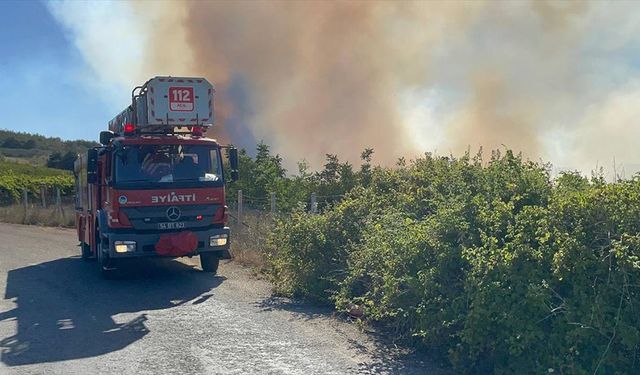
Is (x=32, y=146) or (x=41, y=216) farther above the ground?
(x=32, y=146)

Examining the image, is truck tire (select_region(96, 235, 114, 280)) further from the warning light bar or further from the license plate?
the warning light bar

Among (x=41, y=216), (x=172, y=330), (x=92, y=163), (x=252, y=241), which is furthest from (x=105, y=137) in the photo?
(x=41, y=216)

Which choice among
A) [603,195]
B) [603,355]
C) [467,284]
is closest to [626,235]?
[603,195]

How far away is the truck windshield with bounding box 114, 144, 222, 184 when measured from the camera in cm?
959

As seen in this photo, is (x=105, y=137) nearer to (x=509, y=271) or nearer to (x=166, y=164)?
(x=166, y=164)

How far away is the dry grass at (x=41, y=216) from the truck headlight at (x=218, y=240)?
47.1ft

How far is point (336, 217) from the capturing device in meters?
8.79

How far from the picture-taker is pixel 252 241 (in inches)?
488

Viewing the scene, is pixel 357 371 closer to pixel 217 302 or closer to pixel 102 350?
pixel 102 350

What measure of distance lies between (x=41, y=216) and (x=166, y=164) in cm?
1642

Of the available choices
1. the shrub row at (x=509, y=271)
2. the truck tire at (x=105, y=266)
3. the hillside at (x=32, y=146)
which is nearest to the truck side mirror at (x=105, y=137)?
the truck tire at (x=105, y=266)

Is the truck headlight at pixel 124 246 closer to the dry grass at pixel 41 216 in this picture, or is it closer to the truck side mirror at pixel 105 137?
the truck side mirror at pixel 105 137

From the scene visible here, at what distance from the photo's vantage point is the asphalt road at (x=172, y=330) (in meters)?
5.62

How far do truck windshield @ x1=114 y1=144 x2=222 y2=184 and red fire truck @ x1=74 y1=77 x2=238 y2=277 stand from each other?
2cm
